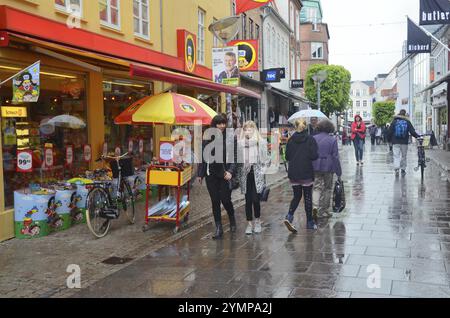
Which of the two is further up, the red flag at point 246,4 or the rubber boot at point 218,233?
the red flag at point 246,4

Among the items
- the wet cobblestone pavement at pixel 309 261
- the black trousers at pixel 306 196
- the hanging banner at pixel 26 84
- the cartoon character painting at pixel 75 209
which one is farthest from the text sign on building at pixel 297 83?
the hanging banner at pixel 26 84

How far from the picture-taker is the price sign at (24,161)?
814 cm

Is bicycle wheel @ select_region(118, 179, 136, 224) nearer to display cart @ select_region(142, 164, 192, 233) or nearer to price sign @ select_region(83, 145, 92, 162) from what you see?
display cart @ select_region(142, 164, 192, 233)

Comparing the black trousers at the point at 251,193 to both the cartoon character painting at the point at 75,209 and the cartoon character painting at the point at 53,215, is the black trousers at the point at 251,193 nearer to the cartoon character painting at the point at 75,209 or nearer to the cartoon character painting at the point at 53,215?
the cartoon character painting at the point at 75,209

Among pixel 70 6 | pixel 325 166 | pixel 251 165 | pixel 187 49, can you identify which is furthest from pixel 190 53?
pixel 251 165

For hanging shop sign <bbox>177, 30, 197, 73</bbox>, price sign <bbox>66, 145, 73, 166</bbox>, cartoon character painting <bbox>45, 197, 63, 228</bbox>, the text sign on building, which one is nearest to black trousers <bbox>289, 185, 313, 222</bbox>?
cartoon character painting <bbox>45, 197, 63, 228</bbox>

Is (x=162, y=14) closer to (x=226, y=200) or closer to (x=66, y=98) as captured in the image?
(x=66, y=98)

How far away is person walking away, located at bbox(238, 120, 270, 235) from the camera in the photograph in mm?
7805

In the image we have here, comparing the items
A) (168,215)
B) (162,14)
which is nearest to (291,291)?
(168,215)

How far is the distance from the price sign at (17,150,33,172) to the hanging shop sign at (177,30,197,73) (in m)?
6.55

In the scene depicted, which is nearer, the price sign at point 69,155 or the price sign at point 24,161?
the price sign at point 24,161

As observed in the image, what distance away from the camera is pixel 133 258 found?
6.65 m

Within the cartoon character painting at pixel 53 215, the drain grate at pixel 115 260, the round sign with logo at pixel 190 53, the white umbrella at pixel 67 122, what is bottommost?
the drain grate at pixel 115 260

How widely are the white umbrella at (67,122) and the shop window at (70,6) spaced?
77.2 inches
